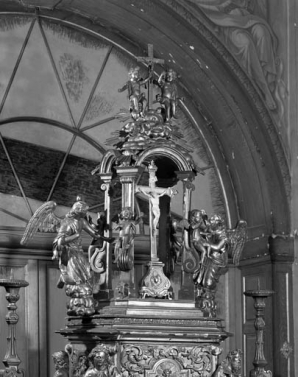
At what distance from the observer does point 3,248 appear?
12633mm

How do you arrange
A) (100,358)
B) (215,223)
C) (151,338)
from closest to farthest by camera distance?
(100,358) → (151,338) → (215,223)

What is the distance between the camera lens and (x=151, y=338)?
1009 cm

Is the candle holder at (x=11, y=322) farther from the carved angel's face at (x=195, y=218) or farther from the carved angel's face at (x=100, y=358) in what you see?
the carved angel's face at (x=195, y=218)

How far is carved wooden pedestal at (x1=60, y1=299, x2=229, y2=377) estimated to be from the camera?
1001 cm

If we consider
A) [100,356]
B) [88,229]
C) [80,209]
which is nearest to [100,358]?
[100,356]

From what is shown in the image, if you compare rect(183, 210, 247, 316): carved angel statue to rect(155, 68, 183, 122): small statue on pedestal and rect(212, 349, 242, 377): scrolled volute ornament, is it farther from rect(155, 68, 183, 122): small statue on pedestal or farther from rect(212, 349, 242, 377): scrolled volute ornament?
rect(155, 68, 183, 122): small statue on pedestal

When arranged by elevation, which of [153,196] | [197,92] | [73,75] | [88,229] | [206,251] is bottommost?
[206,251]

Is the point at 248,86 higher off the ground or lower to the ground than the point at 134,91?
higher

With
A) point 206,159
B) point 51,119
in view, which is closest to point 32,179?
point 51,119

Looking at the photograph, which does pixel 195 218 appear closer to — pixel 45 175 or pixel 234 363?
pixel 234 363

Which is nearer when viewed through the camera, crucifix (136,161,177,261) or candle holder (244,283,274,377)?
crucifix (136,161,177,261)

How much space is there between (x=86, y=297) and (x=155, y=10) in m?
3.89

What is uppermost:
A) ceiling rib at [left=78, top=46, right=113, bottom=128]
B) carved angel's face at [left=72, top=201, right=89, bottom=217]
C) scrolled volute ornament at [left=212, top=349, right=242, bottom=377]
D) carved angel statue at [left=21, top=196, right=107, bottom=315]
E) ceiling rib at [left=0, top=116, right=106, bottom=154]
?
ceiling rib at [left=78, top=46, right=113, bottom=128]

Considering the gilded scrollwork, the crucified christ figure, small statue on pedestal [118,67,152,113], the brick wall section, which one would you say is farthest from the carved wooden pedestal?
the brick wall section
